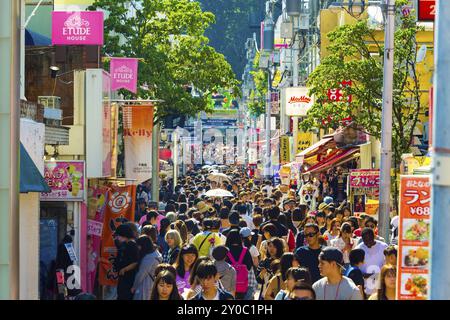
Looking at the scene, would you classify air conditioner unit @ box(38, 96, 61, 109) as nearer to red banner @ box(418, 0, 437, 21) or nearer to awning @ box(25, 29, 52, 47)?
red banner @ box(418, 0, 437, 21)

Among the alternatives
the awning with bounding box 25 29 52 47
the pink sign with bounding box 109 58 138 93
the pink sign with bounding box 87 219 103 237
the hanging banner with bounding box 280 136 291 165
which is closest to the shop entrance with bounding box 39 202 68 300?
the pink sign with bounding box 87 219 103 237

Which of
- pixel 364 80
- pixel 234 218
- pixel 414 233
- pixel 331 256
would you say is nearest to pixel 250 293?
pixel 331 256

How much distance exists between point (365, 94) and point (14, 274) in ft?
66.5

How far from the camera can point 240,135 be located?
139500 millimetres

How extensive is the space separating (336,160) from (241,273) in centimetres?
2396

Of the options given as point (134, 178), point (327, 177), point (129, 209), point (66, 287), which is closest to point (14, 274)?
point (66, 287)

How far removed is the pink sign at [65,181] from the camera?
20.8 meters

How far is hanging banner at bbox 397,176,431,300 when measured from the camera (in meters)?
11.6

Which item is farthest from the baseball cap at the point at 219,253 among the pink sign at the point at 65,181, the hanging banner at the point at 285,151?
the hanging banner at the point at 285,151

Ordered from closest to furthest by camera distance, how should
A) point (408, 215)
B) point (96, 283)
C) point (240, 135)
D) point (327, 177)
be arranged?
1. point (408, 215)
2. point (96, 283)
3. point (327, 177)
4. point (240, 135)

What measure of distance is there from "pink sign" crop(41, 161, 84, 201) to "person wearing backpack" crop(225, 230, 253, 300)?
547 centimetres

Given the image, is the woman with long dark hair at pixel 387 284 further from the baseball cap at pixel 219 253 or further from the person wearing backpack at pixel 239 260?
the person wearing backpack at pixel 239 260

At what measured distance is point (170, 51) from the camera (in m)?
42.9
